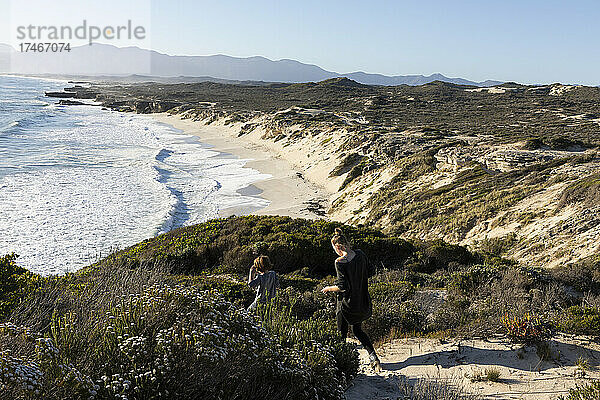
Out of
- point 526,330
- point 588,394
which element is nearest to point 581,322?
point 526,330

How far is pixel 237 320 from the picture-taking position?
3.94 meters

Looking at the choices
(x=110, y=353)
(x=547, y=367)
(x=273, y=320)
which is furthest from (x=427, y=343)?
(x=110, y=353)

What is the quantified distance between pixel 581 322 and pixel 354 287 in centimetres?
283

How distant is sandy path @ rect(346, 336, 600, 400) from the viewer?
415 centimetres

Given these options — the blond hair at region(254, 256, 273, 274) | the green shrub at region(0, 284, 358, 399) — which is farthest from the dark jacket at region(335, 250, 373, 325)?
the blond hair at region(254, 256, 273, 274)

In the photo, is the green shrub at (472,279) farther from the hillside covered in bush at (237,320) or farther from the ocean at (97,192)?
the ocean at (97,192)

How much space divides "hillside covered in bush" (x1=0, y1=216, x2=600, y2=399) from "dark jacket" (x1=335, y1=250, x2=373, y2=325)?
0.37 meters

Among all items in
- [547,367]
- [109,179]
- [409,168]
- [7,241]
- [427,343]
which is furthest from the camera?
[109,179]

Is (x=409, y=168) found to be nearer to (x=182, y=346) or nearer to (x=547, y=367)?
(x=547, y=367)

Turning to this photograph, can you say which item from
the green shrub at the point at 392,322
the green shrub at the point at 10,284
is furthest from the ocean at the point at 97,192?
the green shrub at the point at 392,322

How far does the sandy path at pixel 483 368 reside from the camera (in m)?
4.15

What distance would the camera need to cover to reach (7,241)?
13.9 m

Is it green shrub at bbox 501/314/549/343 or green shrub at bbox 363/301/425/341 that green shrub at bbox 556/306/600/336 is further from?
green shrub at bbox 363/301/425/341

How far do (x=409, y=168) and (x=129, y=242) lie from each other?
42.7 ft
